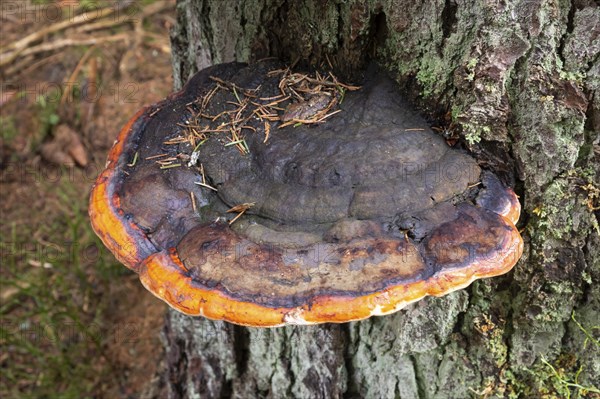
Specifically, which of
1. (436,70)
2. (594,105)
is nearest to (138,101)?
(436,70)

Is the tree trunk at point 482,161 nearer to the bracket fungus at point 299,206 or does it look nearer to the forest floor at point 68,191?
the bracket fungus at point 299,206

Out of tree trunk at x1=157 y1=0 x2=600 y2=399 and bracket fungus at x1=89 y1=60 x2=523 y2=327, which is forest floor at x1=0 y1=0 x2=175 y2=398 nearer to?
tree trunk at x1=157 y1=0 x2=600 y2=399

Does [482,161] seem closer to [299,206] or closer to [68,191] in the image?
[299,206]

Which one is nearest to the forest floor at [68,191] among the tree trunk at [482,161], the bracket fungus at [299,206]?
the tree trunk at [482,161]

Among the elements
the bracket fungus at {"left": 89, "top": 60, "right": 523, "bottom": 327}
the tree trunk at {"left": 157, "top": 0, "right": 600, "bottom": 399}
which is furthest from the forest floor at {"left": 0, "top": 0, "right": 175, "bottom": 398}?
the bracket fungus at {"left": 89, "top": 60, "right": 523, "bottom": 327}

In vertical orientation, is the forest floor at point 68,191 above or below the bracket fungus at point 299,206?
below

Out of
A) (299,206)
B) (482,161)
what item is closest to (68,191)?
(299,206)
